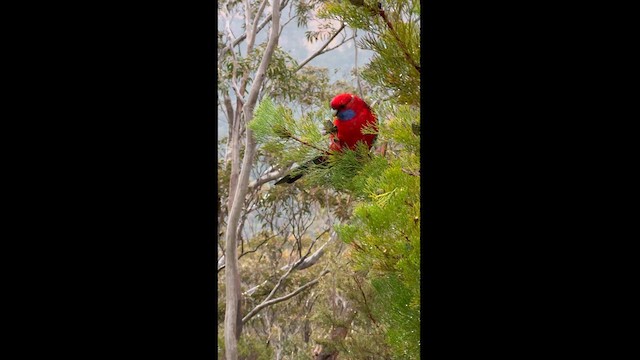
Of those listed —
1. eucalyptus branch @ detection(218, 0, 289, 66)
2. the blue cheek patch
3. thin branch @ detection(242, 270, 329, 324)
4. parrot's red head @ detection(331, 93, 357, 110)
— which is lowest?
thin branch @ detection(242, 270, 329, 324)

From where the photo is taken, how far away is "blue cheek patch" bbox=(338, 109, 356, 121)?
159 centimetres

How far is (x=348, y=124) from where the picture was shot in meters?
1.56

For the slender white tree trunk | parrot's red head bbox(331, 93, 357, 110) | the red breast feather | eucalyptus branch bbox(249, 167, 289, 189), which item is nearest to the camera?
the red breast feather

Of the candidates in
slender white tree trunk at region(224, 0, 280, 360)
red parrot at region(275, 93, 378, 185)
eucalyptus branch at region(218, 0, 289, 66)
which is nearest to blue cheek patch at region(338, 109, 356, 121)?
red parrot at region(275, 93, 378, 185)

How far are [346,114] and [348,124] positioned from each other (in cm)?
6

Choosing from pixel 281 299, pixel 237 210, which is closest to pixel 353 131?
pixel 237 210

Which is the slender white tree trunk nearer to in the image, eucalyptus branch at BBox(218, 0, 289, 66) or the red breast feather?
eucalyptus branch at BBox(218, 0, 289, 66)

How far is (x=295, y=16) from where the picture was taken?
3811 millimetres

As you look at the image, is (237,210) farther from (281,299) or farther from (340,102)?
(340,102)

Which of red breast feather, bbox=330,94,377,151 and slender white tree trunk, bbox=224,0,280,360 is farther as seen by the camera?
slender white tree trunk, bbox=224,0,280,360
